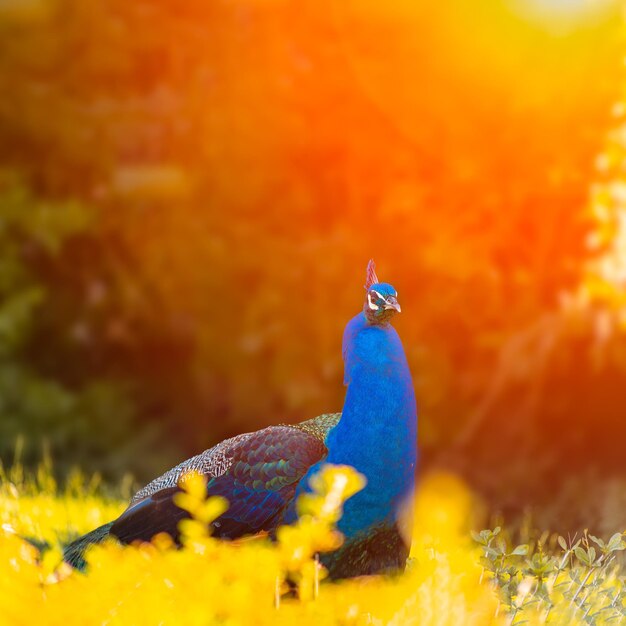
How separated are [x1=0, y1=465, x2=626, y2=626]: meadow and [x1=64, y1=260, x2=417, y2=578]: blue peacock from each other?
10 cm

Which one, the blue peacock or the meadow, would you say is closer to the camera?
the meadow

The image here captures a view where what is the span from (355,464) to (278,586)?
62 cm

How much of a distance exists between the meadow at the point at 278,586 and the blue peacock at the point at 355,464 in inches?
3.7

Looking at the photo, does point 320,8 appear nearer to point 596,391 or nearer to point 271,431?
point 596,391

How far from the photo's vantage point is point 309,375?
8094 millimetres

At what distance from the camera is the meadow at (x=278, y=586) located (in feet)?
6.94

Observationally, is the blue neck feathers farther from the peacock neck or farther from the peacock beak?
the peacock beak

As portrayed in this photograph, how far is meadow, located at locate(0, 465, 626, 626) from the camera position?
212cm

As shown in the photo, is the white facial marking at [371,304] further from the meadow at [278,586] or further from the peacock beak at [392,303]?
the meadow at [278,586]

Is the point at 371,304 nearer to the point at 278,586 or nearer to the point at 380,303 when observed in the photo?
the point at 380,303

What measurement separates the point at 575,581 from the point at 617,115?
491 cm

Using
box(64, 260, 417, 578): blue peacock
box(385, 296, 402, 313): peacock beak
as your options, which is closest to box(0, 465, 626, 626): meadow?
box(64, 260, 417, 578): blue peacock

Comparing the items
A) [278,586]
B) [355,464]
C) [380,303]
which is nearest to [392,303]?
[380,303]

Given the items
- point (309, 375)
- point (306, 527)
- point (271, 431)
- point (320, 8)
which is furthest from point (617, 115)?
point (306, 527)
